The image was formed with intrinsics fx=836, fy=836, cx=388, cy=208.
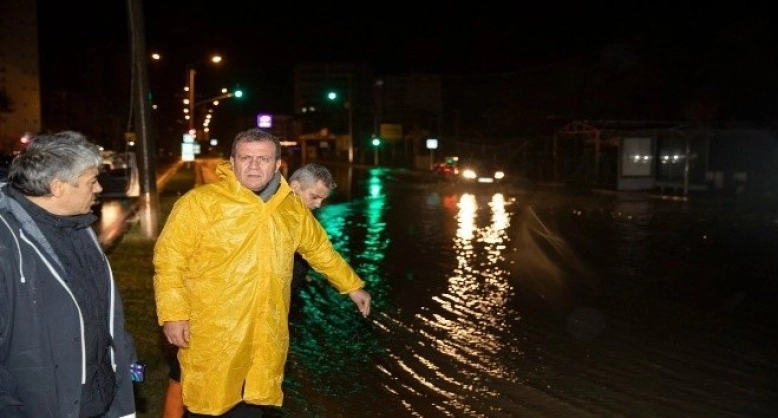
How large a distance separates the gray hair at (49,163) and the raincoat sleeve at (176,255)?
780 mm

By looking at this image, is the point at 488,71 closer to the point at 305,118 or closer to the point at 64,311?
the point at 305,118

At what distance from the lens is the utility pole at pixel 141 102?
13172 millimetres

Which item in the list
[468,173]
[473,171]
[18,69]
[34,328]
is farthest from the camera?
[468,173]

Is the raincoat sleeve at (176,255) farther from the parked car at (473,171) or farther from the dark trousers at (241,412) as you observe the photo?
the parked car at (473,171)

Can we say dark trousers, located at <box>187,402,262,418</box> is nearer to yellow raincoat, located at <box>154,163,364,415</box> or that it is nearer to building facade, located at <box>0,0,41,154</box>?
yellow raincoat, located at <box>154,163,364,415</box>

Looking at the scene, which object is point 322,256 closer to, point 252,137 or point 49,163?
point 252,137

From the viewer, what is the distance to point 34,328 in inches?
117

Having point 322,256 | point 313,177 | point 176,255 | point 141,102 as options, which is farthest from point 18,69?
point 176,255

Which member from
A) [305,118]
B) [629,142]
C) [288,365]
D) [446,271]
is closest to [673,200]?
[629,142]

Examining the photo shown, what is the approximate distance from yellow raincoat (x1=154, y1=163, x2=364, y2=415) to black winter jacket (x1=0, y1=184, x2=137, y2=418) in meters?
0.98

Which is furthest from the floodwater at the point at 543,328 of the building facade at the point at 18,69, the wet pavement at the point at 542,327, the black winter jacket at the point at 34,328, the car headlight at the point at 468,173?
the building facade at the point at 18,69

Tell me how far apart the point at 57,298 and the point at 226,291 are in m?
1.10

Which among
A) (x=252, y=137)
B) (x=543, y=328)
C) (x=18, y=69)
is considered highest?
(x=18, y=69)

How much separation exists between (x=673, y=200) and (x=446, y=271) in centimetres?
1866
